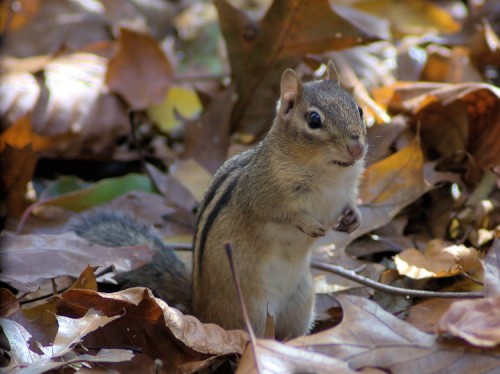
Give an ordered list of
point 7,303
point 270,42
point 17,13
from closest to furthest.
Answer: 1. point 7,303
2. point 270,42
3. point 17,13

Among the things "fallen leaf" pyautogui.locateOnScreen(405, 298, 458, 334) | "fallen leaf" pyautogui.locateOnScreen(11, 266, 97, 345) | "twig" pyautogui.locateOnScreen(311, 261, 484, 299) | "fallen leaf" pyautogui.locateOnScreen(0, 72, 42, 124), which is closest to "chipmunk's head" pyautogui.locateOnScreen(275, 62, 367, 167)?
"twig" pyautogui.locateOnScreen(311, 261, 484, 299)

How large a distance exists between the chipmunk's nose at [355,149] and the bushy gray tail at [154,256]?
1303mm

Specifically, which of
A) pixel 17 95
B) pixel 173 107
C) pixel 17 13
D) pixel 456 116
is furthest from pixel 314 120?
pixel 17 13

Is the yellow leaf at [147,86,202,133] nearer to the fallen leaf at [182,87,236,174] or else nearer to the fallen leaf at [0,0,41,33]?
the fallen leaf at [182,87,236,174]

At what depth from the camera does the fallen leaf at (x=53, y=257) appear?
154 inches

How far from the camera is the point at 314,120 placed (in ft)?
12.2

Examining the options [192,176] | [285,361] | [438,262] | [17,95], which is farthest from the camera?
[17,95]

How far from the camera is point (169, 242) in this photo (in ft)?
15.9

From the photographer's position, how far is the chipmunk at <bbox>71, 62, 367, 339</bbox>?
3.83 metres

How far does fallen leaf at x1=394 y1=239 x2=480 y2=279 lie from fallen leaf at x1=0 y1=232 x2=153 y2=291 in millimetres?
1346

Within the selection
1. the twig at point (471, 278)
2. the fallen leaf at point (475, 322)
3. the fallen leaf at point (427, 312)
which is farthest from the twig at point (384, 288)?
the fallen leaf at point (475, 322)

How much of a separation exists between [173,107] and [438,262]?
8.79 ft

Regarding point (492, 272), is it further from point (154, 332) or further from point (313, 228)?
point (154, 332)

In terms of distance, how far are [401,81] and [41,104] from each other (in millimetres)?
2681
